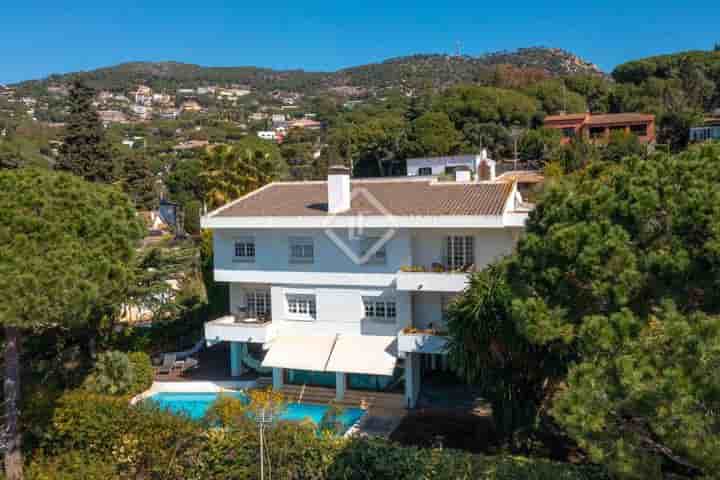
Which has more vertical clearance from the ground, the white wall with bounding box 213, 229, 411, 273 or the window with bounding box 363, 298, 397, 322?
the white wall with bounding box 213, 229, 411, 273

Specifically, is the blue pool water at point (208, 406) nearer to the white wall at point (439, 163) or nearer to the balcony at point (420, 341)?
→ the balcony at point (420, 341)

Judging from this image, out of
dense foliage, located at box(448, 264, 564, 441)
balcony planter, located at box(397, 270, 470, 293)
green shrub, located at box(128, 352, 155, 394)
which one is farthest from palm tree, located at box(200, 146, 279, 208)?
dense foliage, located at box(448, 264, 564, 441)

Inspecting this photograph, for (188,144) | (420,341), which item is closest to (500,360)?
(420,341)

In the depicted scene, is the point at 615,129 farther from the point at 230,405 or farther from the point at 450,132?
the point at 230,405

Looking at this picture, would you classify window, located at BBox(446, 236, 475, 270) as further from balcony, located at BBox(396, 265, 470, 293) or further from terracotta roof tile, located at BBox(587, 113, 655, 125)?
terracotta roof tile, located at BBox(587, 113, 655, 125)

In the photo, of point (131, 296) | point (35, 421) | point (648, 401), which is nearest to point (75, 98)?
point (131, 296)

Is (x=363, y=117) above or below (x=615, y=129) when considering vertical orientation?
above
